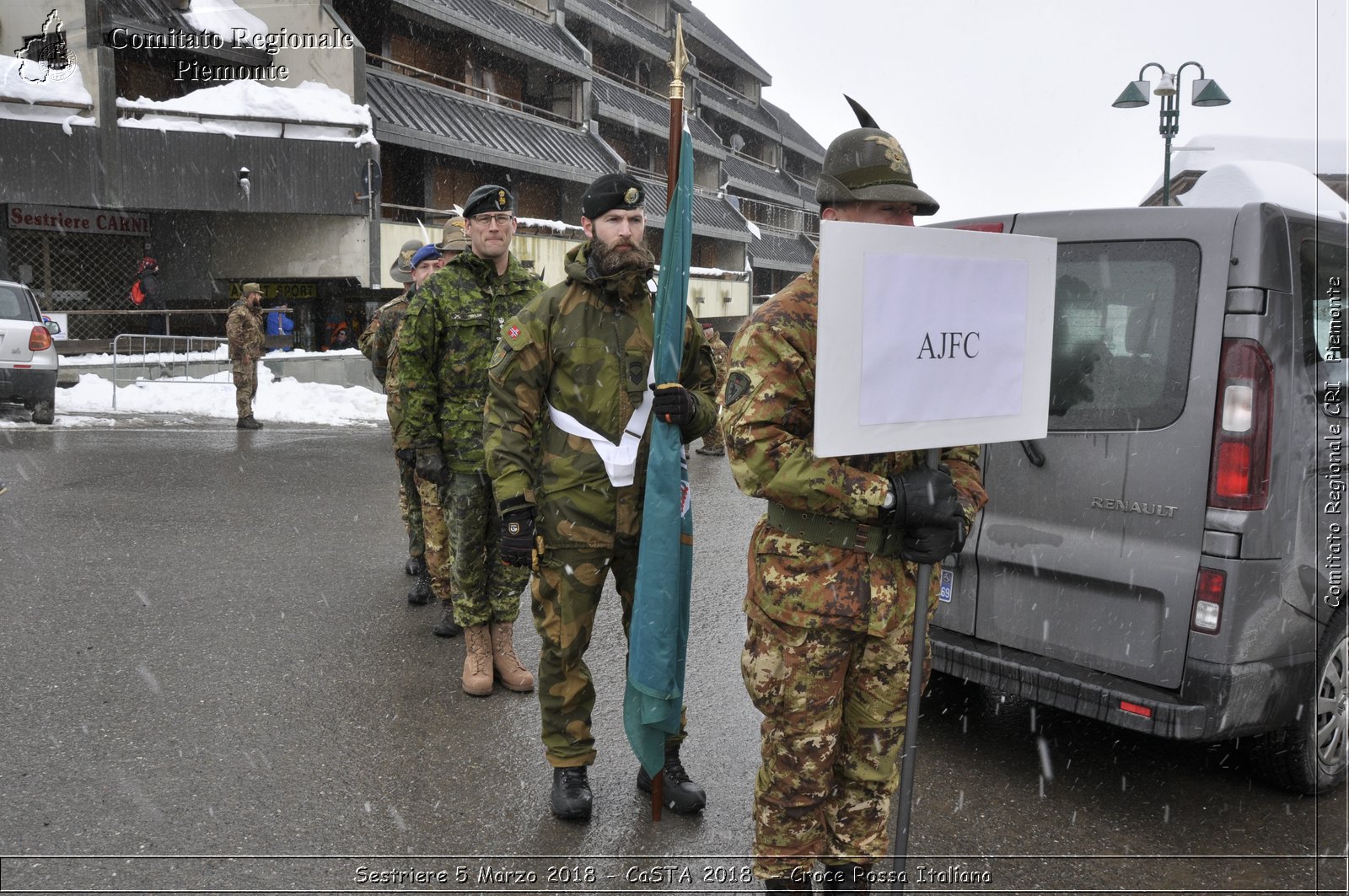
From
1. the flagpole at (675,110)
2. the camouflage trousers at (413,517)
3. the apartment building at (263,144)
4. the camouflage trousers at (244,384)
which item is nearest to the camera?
the flagpole at (675,110)

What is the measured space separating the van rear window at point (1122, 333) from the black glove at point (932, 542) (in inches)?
56.2

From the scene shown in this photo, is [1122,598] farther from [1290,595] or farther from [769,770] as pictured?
[769,770]

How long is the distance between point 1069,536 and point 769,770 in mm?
1669

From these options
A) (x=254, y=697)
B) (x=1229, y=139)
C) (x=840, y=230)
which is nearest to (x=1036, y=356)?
(x=840, y=230)

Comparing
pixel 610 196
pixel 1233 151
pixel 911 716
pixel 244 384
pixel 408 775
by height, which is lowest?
pixel 408 775

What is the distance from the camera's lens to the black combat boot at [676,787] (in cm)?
370

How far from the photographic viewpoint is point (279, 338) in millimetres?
24406

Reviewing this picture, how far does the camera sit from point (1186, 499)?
359 cm

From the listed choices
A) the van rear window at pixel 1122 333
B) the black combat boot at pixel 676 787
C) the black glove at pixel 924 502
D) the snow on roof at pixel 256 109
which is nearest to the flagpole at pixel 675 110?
the black combat boot at pixel 676 787

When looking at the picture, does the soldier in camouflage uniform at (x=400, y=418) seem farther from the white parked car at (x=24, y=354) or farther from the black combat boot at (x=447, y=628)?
the white parked car at (x=24, y=354)

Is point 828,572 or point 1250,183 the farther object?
point 1250,183

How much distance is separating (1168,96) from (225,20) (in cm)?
2022

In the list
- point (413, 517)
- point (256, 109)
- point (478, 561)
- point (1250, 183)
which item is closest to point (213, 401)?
point (256, 109)

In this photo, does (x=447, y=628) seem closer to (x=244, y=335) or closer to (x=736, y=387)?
(x=736, y=387)
